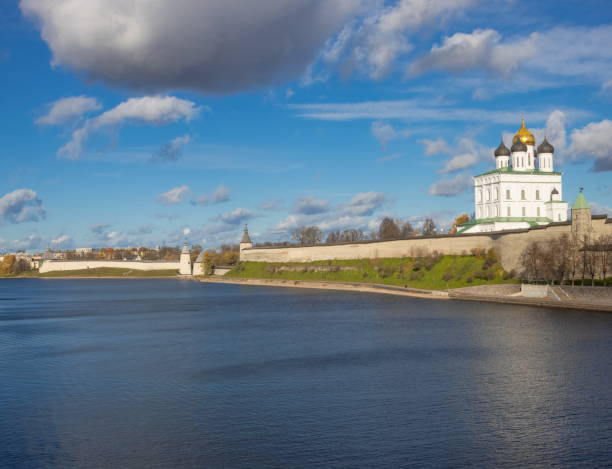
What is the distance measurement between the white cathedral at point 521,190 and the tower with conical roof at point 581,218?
→ 1557cm

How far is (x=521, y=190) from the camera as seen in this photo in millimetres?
48312

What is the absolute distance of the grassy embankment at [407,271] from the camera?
3756 cm

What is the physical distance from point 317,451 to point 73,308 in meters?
29.7

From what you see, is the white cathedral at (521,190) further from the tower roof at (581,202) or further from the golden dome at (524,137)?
the tower roof at (581,202)

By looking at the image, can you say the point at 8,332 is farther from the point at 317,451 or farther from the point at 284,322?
the point at 317,451

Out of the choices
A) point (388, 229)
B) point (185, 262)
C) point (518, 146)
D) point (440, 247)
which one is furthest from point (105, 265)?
point (518, 146)

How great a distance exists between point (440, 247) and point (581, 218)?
14.1 metres

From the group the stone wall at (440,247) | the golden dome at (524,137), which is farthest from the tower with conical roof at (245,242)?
the golden dome at (524,137)

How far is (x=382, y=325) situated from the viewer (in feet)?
81.1

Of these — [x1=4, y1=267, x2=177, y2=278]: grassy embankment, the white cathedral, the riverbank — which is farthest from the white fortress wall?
the white cathedral

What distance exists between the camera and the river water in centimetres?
1003

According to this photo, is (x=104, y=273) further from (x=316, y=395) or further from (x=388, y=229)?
(x=316, y=395)

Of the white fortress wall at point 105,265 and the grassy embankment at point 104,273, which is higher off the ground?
the white fortress wall at point 105,265

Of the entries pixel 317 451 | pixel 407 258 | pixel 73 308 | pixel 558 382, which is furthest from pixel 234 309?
pixel 317 451
